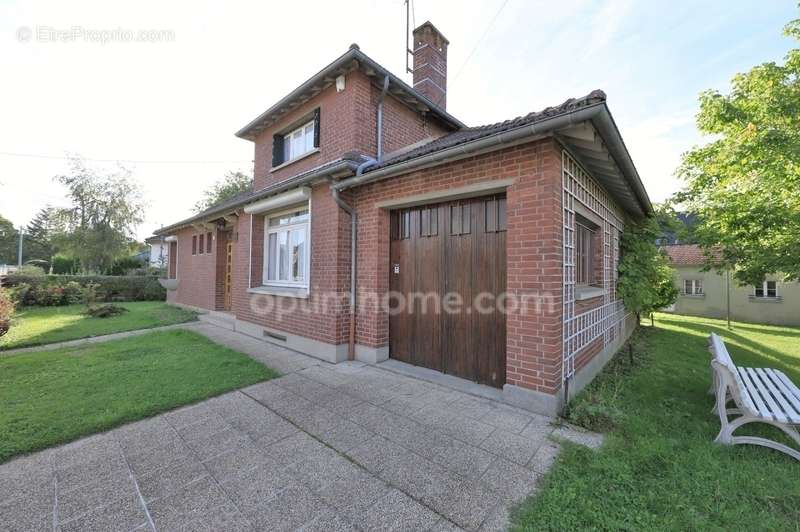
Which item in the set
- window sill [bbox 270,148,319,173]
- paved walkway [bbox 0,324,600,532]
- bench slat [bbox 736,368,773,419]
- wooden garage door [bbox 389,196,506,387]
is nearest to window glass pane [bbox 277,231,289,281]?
window sill [bbox 270,148,319,173]

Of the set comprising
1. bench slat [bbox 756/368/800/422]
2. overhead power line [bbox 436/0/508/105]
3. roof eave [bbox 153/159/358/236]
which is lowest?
bench slat [bbox 756/368/800/422]

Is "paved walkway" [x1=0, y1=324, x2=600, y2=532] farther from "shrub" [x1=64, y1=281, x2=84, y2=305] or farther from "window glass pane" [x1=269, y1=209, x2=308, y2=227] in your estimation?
"shrub" [x1=64, y1=281, x2=84, y2=305]

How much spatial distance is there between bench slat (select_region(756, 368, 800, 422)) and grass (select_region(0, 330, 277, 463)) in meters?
5.90

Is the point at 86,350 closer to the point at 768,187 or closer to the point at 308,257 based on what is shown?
the point at 308,257

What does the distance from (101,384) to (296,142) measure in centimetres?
→ 643

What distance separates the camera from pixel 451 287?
4.63 m

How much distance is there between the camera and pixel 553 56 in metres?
5.92

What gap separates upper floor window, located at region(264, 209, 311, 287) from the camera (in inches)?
257

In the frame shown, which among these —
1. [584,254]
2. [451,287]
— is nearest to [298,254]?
[451,287]

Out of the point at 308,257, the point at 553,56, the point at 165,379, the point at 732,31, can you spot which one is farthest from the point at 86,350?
the point at 732,31

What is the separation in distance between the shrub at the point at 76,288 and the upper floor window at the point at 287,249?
9.98 metres

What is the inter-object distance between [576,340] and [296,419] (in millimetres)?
3768
